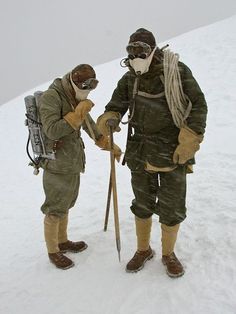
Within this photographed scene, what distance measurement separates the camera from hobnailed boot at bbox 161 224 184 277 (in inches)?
169

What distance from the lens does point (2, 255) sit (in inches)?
221

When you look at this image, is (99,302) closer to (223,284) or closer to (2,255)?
(223,284)

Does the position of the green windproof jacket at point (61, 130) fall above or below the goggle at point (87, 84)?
below

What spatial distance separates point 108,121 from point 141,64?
860 millimetres

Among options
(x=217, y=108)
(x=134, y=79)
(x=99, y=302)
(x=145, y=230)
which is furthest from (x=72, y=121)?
(x=217, y=108)

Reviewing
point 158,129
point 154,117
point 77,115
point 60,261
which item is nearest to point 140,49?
point 154,117

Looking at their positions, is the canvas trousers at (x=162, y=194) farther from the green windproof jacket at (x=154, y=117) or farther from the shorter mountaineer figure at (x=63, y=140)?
the shorter mountaineer figure at (x=63, y=140)

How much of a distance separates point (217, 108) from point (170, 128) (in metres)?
7.67

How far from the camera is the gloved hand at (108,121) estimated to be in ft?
14.7

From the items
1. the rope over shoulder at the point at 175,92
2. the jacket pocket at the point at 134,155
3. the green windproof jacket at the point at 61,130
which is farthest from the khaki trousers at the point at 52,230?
the rope over shoulder at the point at 175,92

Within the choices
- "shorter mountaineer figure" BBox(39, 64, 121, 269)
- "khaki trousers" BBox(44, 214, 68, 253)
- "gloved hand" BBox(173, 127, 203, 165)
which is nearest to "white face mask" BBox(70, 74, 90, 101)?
"shorter mountaineer figure" BBox(39, 64, 121, 269)

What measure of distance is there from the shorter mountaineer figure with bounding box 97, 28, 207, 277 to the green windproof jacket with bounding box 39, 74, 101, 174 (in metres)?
0.43

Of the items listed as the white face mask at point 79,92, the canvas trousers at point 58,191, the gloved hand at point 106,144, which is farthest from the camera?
the gloved hand at point 106,144

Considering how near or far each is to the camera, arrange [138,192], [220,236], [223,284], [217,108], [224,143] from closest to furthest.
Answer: [223,284] → [138,192] → [220,236] → [224,143] → [217,108]
